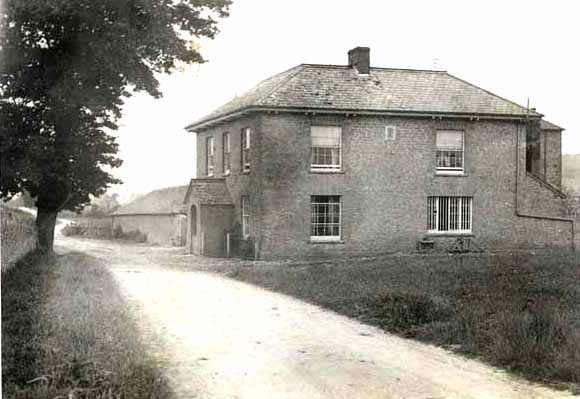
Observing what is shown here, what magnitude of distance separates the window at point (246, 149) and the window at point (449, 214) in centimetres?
729

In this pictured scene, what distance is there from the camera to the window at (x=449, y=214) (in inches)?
1063

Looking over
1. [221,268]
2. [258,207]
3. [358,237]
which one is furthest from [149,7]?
[358,237]

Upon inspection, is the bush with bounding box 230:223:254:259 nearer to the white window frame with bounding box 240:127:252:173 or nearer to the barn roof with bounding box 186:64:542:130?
the white window frame with bounding box 240:127:252:173

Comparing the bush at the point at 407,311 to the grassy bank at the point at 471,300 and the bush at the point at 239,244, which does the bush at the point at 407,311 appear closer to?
the grassy bank at the point at 471,300

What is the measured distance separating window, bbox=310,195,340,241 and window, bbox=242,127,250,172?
283 cm

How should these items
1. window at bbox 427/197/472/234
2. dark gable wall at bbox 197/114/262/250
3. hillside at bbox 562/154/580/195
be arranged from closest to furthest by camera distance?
1. dark gable wall at bbox 197/114/262/250
2. window at bbox 427/197/472/234
3. hillside at bbox 562/154/580/195

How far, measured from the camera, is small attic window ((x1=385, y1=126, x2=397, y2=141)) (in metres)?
25.9

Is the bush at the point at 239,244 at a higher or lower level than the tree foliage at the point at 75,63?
lower

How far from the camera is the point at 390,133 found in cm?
2598

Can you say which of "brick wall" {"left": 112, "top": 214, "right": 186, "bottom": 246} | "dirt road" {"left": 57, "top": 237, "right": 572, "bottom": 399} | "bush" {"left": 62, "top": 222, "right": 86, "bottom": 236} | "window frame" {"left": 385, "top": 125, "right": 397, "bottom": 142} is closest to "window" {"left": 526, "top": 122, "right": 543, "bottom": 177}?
"window frame" {"left": 385, "top": 125, "right": 397, "bottom": 142}

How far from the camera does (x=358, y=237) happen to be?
84.3 ft

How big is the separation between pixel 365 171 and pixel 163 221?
52.2ft

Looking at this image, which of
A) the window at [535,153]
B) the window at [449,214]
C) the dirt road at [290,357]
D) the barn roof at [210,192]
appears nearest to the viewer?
the dirt road at [290,357]

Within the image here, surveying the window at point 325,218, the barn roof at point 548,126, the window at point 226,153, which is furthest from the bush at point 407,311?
the barn roof at point 548,126
